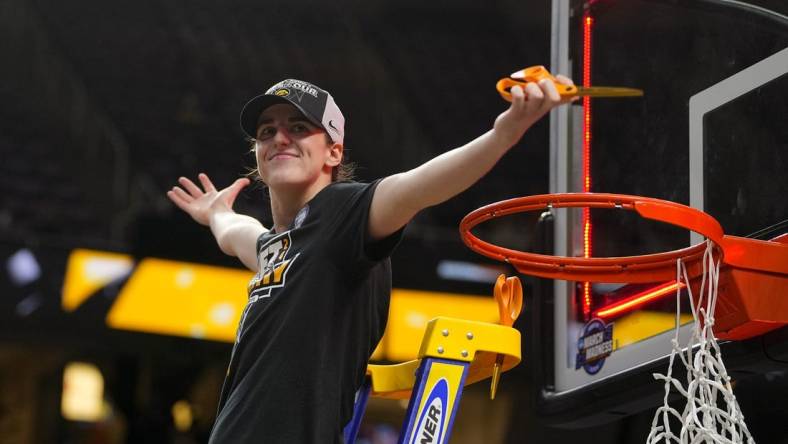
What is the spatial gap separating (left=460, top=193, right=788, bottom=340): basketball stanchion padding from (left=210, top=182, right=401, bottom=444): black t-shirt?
0.33m

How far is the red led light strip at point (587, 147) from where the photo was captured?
130 inches

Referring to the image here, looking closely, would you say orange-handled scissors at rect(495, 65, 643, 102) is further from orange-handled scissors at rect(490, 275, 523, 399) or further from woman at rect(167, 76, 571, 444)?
orange-handled scissors at rect(490, 275, 523, 399)

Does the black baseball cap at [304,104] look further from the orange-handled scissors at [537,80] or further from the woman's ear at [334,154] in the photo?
the orange-handled scissors at [537,80]

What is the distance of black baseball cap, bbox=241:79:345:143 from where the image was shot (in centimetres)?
222

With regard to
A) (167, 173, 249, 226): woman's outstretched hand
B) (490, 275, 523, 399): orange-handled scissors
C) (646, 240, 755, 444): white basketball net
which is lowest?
(646, 240, 755, 444): white basketball net

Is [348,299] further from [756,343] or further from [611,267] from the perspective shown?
[756,343]

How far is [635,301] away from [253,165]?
5.26m

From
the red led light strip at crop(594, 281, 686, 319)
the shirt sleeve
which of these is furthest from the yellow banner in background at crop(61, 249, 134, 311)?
the shirt sleeve

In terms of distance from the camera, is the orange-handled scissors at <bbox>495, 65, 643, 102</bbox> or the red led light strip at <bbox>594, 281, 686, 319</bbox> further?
the red led light strip at <bbox>594, 281, 686, 319</bbox>

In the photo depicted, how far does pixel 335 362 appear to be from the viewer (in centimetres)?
207

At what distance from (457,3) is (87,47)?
307 cm

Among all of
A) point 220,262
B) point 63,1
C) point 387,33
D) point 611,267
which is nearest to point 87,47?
point 63,1

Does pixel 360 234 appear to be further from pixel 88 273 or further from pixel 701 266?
pixel 88 273

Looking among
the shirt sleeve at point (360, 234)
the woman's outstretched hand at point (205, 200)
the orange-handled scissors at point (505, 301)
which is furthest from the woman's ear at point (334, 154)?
the woman's outstretched hand at point (205, 200)
